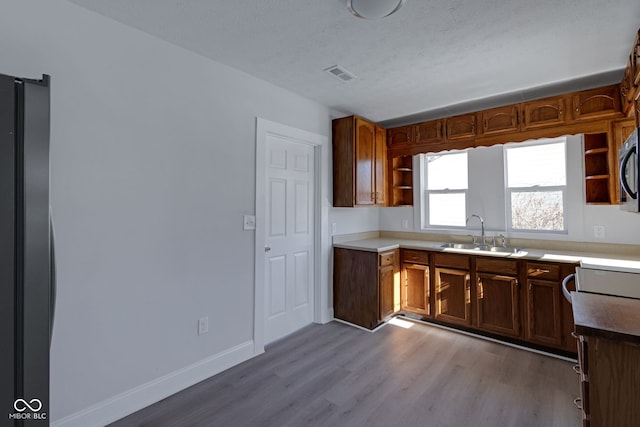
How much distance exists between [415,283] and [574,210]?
175 centimetres

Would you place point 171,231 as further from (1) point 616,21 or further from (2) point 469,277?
(1) point 616,21

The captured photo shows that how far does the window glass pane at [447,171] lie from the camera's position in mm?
3893

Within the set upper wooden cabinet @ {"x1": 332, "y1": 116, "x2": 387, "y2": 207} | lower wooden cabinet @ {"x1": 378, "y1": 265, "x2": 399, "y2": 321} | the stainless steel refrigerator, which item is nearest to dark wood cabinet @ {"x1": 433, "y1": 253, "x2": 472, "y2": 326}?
lower wooden cabinet @ {"x1": 378, "y1": 265, "x2": 399, "y2": 321}

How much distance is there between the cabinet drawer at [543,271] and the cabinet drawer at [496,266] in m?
0.12

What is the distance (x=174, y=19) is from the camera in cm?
195

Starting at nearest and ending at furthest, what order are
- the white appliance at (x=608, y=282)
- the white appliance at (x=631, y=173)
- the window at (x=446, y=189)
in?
the white appliance at (x=631, y=173)
the white appliance at (x=608, y=282)
the window at (x=446, y=189)

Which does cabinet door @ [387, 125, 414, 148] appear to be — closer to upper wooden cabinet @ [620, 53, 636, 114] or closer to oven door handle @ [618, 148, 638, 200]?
upper wooden cabinet @ [620, 53, 636, 114]

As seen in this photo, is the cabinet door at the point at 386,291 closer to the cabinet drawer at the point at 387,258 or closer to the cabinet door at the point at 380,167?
the cabinet drawer at the point at 387,258

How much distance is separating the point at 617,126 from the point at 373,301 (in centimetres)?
274

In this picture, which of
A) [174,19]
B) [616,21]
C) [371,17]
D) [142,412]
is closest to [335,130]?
[371,17]

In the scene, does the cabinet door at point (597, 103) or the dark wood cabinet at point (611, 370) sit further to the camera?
the cabinet door at point (597, 103)

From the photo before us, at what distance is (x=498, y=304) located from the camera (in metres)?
3.05

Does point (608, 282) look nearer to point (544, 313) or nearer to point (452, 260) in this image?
point (544, 313)

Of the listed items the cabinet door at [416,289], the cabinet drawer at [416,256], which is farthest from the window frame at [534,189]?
the cabinet door at [416,289]
